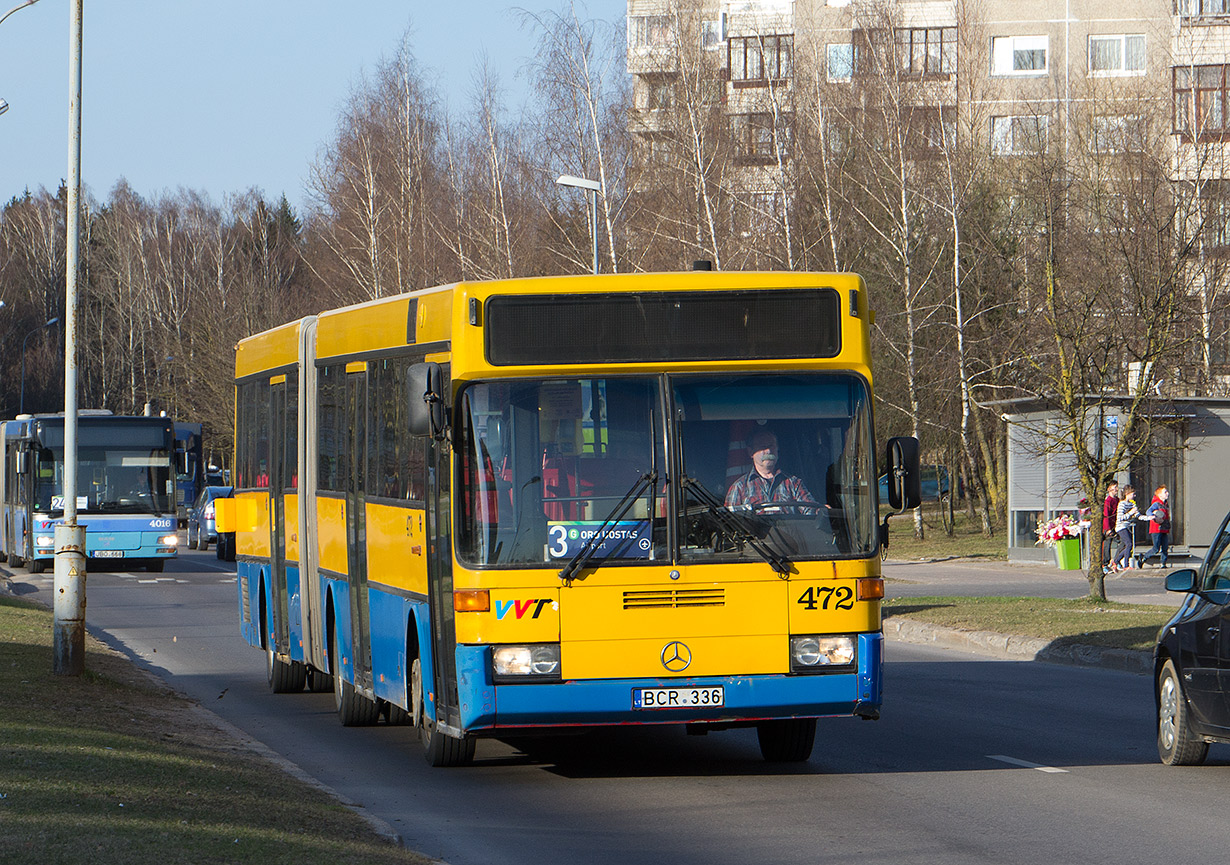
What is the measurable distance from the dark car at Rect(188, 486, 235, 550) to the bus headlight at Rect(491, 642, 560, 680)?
3983 cm

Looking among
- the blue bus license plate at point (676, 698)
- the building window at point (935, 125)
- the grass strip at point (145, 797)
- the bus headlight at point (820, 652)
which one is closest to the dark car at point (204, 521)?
the building window at point (935, 125)

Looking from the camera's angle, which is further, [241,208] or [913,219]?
[241,208]

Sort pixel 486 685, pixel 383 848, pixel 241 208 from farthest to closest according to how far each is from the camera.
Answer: pixel 241 208, pixel 486 685, pixel 383 848

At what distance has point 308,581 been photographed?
14.4 m

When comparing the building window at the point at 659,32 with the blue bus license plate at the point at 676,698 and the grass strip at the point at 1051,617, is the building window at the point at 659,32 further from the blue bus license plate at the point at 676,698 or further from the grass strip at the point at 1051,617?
the blue bus license plate at the point at 676,698

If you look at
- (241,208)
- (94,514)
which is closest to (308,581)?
(94,514)

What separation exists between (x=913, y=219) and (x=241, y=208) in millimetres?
57225

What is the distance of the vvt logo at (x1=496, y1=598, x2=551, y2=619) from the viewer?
9.88 metres

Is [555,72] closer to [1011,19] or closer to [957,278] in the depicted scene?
[957,278]

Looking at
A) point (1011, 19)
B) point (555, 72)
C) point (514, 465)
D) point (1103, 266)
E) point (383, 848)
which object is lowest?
point (383, 848)

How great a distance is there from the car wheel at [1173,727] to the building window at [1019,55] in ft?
A: 194

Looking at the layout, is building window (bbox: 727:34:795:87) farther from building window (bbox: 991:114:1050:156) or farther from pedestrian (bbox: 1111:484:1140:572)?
pedestrian (bbox: 1111:484:1140:572)

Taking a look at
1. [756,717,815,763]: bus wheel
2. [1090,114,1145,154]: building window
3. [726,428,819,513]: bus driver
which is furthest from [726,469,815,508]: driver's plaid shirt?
[1090,114,1145,154]: building window

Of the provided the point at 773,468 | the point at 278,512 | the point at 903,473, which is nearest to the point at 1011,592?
the point at 278,512
